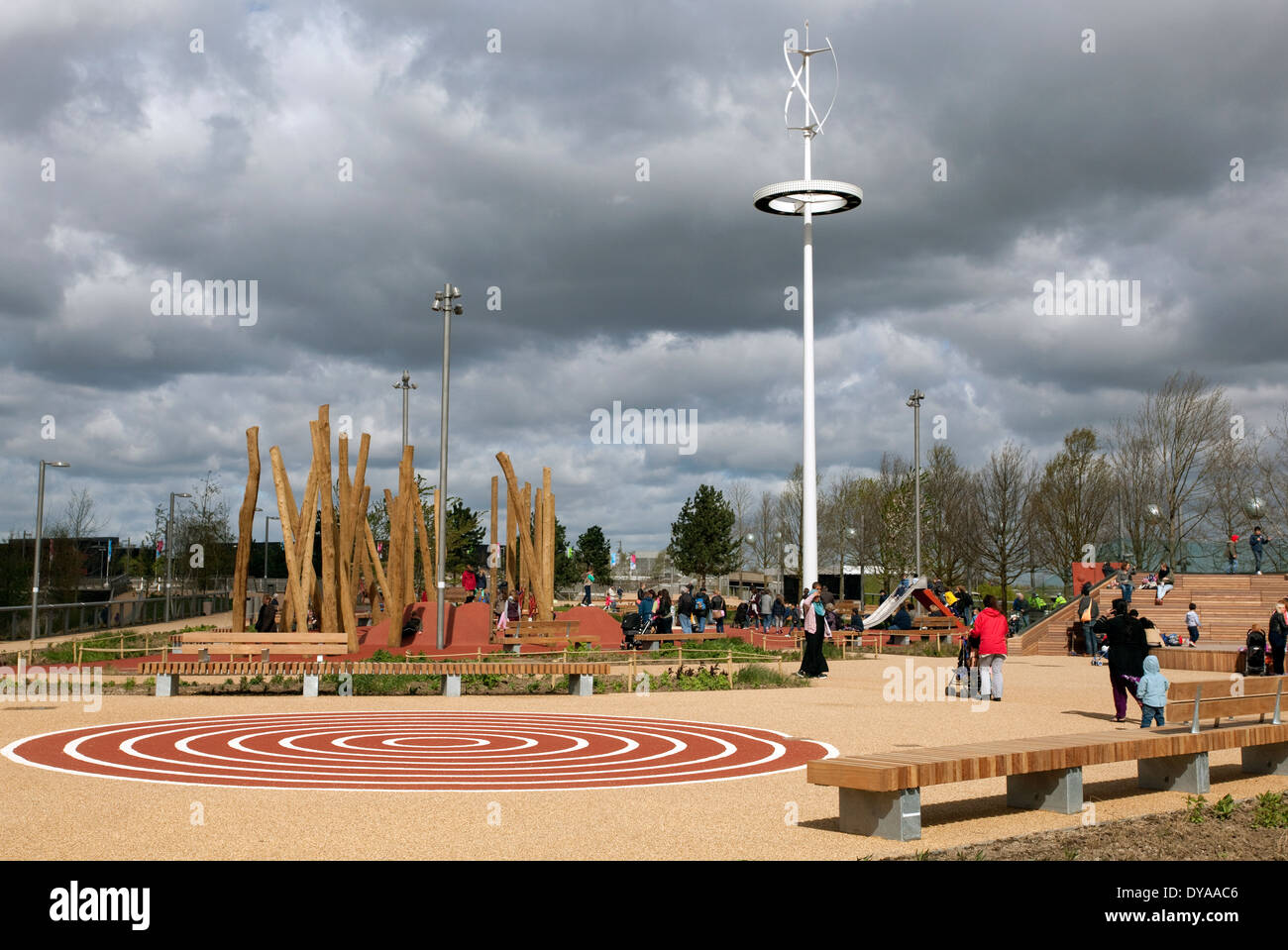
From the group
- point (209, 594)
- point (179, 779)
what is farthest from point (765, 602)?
point (179, 779)

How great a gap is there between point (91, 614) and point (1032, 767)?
37.0 metres

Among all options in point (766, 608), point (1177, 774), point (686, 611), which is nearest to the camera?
point (1177, 774)

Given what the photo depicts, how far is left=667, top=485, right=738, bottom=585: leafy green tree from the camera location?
84.4 meters

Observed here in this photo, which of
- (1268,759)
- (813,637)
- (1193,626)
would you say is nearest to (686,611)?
(813,637)

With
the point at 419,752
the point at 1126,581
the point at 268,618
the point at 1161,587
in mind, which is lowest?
the point at 419,752

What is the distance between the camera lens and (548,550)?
1193 inches

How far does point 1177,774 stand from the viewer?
1075 cm

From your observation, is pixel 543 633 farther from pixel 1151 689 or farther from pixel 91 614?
pixel 91 614

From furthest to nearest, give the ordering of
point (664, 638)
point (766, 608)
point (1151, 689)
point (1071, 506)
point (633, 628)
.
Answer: point (1071, 506)
point (766, 608)
point (633, 628)
point (664, 638)
point (1151, 689)

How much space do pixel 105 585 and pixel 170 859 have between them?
58824 mm

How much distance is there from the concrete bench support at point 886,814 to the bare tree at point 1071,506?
49.5 m

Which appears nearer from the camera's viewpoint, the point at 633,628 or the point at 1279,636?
the point at 1279,636

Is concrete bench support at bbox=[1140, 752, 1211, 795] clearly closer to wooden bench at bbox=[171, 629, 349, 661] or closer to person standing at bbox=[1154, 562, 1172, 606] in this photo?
wooden bench at bbox=[171, 629, 349, 661]
